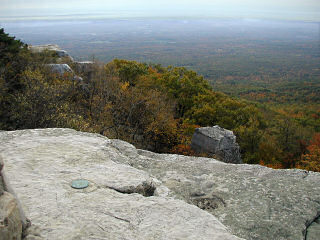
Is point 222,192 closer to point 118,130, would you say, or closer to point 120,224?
point 120,224

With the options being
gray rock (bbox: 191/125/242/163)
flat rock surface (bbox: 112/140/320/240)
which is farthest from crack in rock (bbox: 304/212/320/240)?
gray rock (bbox: 191/125/242/163)

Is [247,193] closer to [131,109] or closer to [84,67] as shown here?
[131,109]

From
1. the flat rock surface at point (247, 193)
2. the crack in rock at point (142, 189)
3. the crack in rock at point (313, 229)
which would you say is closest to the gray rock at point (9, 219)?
the crack in rock at point (142, 189)

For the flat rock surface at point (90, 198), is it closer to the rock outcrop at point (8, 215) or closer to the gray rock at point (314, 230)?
the rock outcrop at point (8, 215)

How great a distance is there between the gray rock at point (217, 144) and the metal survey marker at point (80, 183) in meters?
16.0

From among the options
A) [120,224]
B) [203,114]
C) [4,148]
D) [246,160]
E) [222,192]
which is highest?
→ [4,148]

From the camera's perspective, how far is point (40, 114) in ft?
52.3

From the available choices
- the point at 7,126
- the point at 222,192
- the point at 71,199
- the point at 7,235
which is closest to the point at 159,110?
the point at 7,126

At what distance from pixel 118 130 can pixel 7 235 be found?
1730 centimetres

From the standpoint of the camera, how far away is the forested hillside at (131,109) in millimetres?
16922

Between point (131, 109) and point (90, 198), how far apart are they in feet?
55.1

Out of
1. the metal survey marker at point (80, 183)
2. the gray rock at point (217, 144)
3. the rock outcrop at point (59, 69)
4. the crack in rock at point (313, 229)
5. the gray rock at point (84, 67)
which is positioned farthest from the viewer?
the gray rock at point (84, 67)

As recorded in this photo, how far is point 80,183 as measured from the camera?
5.05 m

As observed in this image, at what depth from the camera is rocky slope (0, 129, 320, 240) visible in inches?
160
